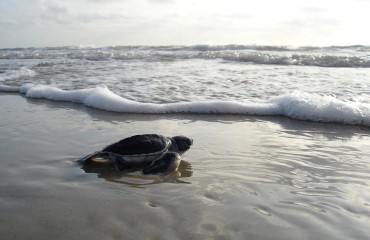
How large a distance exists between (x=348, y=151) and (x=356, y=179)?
90 cm

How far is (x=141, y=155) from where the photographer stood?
3.39 m

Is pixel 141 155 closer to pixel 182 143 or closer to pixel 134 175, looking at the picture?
pixel 134 175

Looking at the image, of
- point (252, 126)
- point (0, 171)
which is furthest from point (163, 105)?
point (0, 171)

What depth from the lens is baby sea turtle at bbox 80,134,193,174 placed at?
3363 mm

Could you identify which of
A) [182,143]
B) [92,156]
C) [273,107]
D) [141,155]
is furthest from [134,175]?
[273,107]

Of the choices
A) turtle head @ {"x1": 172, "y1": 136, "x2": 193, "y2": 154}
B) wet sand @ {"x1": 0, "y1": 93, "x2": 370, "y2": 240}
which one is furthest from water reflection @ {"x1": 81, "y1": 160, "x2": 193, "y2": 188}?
turtle head @ {"x1": 172, "y1": 136, "x2": 193, "y2": 154}

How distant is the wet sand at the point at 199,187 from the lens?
7.55 ft

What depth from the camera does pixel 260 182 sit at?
308cm

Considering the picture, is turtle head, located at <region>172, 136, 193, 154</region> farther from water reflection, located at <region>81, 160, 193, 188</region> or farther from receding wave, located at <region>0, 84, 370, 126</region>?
receding wave, located at <region>0, 84, 370, 126</region>

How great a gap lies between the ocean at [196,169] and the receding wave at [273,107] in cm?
2

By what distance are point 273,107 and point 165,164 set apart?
10.3 feet

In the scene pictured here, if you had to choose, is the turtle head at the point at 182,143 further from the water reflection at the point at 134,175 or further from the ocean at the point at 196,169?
the water reflection at the point at 134,175

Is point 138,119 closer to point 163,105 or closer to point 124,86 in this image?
point 163,105

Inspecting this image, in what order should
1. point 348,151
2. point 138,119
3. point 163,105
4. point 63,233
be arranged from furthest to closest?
point 163,105
point 138,119
point 348,151
point 63,233
